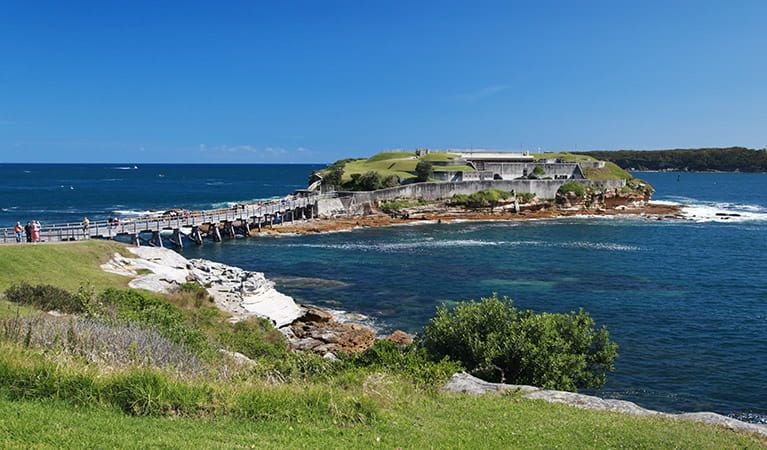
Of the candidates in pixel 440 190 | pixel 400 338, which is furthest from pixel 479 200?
pixel 400 338

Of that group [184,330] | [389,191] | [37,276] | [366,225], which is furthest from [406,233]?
[184,330]

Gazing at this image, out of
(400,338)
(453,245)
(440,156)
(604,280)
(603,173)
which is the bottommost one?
(604,280)

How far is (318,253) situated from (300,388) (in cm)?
3594

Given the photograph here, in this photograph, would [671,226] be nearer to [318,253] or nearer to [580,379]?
[318,253]

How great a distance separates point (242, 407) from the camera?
1054 cm

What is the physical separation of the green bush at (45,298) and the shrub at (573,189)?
236 ft

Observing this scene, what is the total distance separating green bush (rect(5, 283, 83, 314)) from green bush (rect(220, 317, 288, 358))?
4.38m

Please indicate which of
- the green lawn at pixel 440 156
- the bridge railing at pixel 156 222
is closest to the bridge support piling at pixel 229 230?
the bridge railing at pixel 156 222

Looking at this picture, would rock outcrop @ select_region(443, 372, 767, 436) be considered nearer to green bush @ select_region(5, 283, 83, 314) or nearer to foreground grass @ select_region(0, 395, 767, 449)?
foreground grass @ select_region(0, 395, 767, 449)

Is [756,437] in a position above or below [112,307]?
below

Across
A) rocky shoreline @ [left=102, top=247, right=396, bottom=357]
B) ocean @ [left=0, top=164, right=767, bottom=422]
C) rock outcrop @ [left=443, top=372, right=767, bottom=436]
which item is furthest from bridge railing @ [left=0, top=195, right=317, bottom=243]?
rock outcrop @ [left=443, top=372, right=767, bottom=436]

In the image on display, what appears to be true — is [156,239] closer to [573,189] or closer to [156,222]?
[156,222]

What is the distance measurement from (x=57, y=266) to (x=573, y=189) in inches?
2735

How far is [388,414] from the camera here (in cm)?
1109
